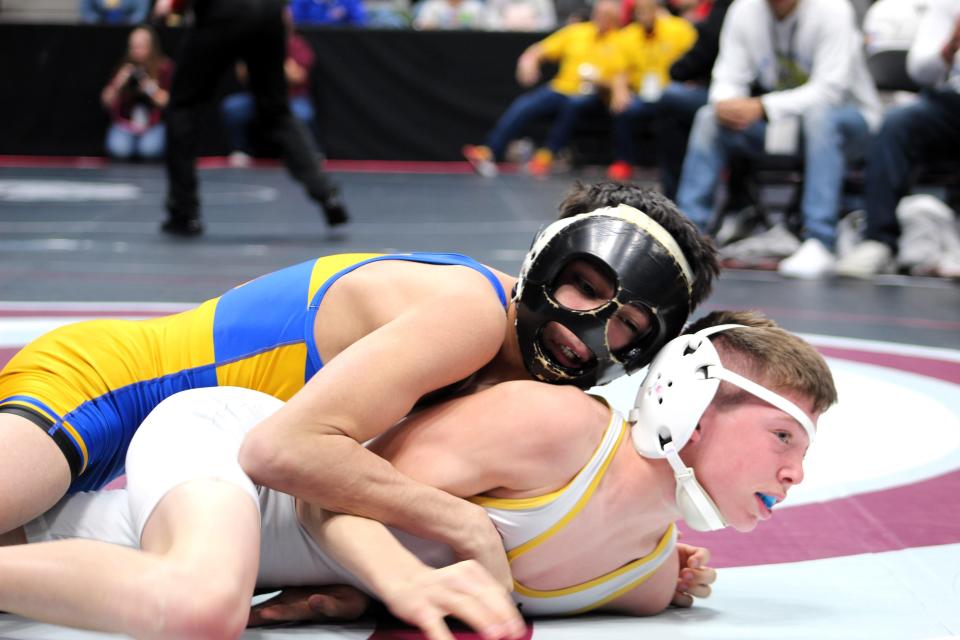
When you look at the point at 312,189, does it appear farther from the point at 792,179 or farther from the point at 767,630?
the point at 767,630

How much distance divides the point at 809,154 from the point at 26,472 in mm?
5178

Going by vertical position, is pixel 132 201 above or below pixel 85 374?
below

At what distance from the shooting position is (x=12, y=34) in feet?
40.5

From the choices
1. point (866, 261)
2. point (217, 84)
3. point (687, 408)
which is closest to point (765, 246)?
point (866, 261)

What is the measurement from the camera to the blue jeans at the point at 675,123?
737 centimetres

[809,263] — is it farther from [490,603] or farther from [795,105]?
[490,603]

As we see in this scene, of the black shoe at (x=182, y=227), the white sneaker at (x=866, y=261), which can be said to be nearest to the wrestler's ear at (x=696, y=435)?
the white sneaker at (x=866, y=261)

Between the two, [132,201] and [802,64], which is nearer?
[802,64]

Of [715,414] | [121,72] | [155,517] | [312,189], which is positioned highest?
[715,414]

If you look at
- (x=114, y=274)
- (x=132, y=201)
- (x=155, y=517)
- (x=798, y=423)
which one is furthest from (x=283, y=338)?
(x=132, y=201)

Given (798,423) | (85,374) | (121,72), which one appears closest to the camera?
(798,423)

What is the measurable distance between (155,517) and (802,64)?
5.41 m

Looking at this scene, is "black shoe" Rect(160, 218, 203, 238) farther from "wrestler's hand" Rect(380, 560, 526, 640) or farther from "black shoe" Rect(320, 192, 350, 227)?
"wrestler's hand" Rect(380, 560, 526, 640)

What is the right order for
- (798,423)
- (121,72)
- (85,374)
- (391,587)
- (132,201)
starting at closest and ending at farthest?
(391,587), (798,423), (85,374), (132,201), (121,72)
